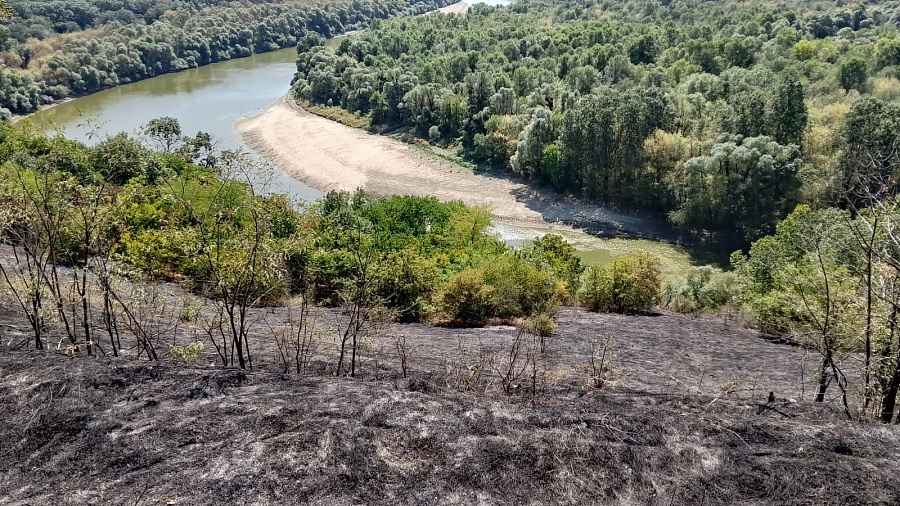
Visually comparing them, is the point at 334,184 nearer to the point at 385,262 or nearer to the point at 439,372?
the point at 385,262

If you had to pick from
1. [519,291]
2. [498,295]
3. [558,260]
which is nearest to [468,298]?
[498,295]

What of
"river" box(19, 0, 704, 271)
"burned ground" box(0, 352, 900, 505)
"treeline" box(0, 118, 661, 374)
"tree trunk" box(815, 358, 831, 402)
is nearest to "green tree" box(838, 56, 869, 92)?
"river" box(19, 0, 704, 271)

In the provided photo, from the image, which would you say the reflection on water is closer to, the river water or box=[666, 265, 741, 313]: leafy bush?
the river water

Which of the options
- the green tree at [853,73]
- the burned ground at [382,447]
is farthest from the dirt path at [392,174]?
the burned ground at [382,447]

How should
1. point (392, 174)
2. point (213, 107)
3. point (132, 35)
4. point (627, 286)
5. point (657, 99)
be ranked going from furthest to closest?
point (132, 35) → point (213, 107) → point (392, 174) → point (657, 99) → point (627, 286)

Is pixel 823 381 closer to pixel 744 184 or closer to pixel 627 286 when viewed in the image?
pixel 627 286

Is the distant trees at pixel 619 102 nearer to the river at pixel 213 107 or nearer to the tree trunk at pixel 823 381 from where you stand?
the river at pixel 213 107
